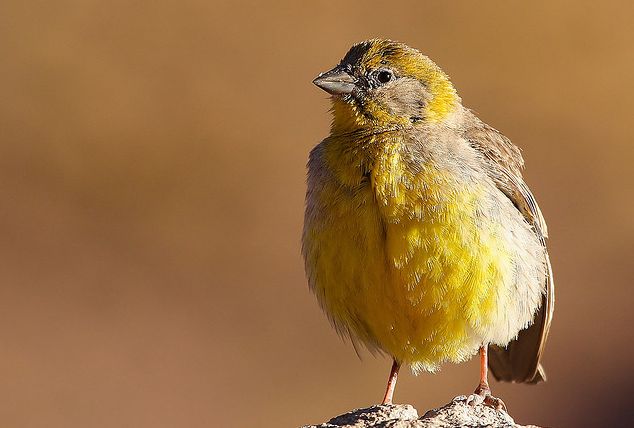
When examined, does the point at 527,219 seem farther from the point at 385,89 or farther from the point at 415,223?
the point at 385,89

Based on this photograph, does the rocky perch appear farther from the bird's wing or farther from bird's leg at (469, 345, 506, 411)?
the bird's wing

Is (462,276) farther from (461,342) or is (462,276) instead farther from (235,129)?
(235,129)

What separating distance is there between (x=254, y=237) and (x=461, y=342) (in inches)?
330

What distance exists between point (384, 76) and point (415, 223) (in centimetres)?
128

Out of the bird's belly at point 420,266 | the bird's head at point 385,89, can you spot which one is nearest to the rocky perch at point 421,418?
the bird's belly at point 420,266

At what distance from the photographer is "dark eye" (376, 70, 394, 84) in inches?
338

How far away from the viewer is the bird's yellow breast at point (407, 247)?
7.80m

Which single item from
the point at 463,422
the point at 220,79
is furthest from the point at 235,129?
the point at 463,422

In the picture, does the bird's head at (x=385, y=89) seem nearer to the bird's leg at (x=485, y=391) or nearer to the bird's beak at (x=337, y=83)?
the bird's beak at (x=337, y=83)

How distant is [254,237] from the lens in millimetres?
16438

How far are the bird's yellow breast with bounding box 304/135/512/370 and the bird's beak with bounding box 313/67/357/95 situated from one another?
51cm

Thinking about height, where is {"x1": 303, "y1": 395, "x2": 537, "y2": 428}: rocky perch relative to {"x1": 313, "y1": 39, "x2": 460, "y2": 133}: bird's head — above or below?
below

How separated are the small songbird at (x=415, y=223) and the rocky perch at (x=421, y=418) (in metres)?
0.20

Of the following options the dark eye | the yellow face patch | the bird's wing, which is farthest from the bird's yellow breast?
the dark eye
